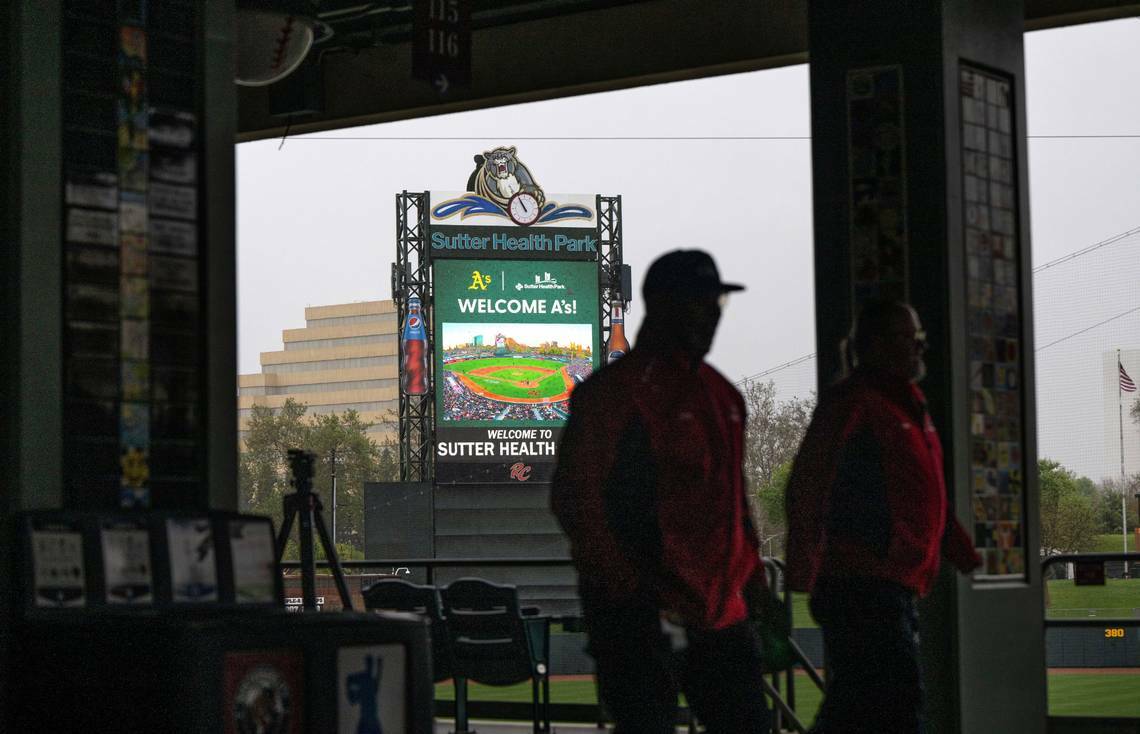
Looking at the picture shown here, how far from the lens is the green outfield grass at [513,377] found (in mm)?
48250

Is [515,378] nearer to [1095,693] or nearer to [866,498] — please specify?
[1095,693]

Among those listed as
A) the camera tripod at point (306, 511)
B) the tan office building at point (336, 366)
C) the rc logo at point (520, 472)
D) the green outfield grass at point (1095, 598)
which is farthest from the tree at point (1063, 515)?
the camera tripod at point (306, 511)

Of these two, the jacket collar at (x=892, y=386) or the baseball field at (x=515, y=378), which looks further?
the baseball field at (x=515, y=378)

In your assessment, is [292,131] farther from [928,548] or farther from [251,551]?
[928,548]

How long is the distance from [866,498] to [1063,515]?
8878 centimetres

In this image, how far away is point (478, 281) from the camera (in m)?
48.8

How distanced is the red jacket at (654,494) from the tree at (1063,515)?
83.1 m

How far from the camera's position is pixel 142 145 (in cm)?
446

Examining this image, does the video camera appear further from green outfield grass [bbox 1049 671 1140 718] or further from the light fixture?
green outfield grass [bbox 1049 671 1140 718]

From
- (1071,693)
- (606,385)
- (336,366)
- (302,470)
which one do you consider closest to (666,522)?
(606,385)

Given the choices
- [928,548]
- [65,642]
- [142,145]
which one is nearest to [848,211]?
[928,548]

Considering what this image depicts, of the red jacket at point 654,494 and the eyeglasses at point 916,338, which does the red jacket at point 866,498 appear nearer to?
the eyeglasses at point 916,338

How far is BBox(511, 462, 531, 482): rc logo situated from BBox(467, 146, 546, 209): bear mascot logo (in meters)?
8.77

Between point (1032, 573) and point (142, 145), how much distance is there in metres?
3.86
